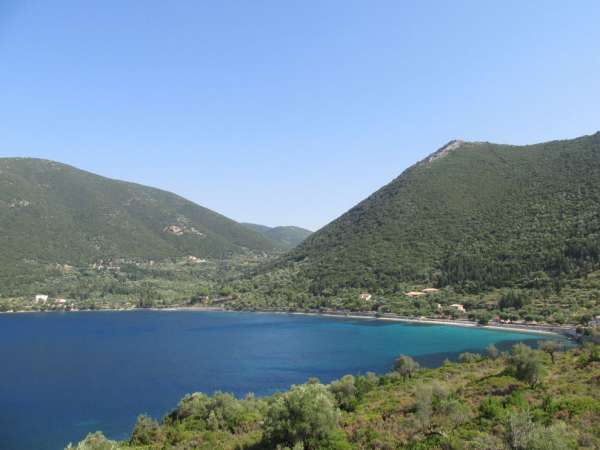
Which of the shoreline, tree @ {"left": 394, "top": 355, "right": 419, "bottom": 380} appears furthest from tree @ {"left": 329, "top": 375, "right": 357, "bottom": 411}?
the shoreline

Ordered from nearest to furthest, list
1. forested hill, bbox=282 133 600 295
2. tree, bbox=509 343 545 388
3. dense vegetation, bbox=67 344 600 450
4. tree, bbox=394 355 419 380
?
dense vegetation, bbox=67 344 600 450, tree, bbox=509 343 545 388, tree, bbox=394 355 419 380, forested hill, bbox=282 133 600 295

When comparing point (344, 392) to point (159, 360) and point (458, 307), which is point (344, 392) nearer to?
point (159, 360)

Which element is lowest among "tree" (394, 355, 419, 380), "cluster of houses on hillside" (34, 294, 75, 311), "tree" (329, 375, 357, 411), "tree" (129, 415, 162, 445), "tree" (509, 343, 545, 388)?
→ "cluster of houses on hillside" (34, 294, 75, 311)

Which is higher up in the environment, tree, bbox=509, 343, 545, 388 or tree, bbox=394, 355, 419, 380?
tree, bbox=509, 343, 545, 388

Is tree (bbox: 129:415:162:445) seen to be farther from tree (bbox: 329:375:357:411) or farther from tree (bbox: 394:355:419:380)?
tree (bbox: 394:355:419:380)

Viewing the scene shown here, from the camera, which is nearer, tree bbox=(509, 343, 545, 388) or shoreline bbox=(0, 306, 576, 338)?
tree bbox=(509, 343, 545, 388)

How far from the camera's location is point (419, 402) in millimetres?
23391

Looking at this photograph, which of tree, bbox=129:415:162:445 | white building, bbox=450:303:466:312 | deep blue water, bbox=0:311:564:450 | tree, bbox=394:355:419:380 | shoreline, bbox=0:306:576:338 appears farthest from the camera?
white building, bbox=450:303:466:312

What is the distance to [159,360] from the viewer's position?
233 ft

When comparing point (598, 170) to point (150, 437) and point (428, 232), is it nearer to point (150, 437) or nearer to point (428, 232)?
point (428, 232)

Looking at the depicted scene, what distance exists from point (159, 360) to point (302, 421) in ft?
186

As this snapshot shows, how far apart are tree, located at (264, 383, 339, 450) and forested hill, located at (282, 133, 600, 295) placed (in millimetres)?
98095

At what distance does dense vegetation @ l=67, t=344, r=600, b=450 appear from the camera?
52.9 ft

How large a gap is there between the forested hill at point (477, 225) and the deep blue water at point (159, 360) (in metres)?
32.1
